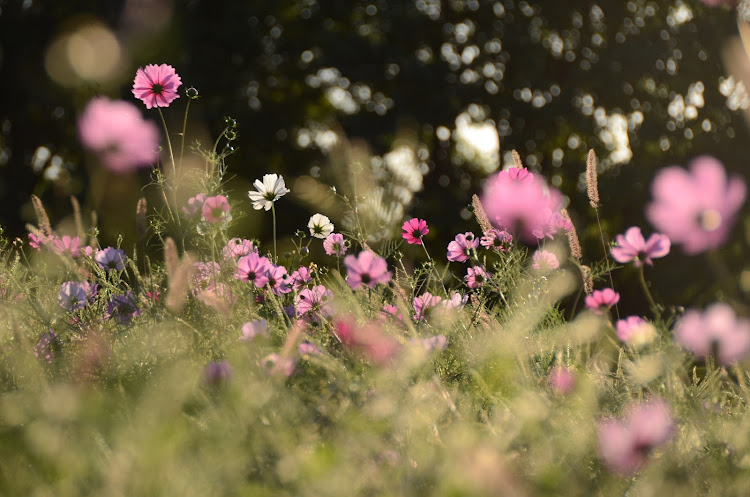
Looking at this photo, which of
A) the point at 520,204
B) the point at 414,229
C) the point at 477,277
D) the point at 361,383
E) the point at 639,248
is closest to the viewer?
the point at 361,383

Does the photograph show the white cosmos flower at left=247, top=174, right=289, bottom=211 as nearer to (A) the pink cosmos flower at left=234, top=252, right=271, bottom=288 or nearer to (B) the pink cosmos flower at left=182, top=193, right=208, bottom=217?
(B) the pink cosmos flower at left=182, top=193, right=208, bottom=217

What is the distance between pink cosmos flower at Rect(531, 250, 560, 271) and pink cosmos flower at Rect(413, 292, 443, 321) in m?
0.30

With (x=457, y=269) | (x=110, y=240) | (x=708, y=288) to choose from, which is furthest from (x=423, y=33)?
(x=110, y=240)

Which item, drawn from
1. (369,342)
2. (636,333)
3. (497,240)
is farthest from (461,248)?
(369,342)

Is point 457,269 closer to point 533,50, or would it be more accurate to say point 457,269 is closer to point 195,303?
point 533,50

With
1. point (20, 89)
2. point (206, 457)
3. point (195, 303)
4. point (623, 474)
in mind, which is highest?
point (623, 474)

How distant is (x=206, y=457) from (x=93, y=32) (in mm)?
5344

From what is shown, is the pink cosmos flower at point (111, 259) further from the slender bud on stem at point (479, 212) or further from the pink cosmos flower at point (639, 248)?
the pink cosmos flower at point (639, 248)

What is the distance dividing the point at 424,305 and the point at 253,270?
0.49 m

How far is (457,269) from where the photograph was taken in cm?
531

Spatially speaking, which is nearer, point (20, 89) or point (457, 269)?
point (457, 269)

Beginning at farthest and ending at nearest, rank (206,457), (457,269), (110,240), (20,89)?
(20,89) < (457,269) < (110,240) < (206,457)

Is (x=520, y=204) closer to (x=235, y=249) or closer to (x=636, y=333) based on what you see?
(x=636, y=333)

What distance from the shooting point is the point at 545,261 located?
1.99m
